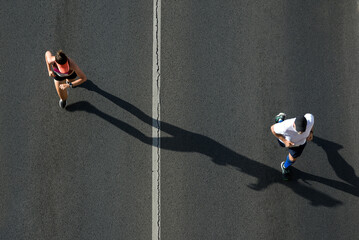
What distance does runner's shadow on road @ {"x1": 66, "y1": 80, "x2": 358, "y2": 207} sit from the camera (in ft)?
22.0

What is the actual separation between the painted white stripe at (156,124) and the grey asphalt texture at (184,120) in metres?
0.10

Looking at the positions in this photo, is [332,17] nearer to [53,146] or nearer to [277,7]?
[277,7]

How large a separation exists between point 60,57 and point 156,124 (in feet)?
7.63

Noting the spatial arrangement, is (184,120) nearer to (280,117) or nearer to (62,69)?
(280,117)

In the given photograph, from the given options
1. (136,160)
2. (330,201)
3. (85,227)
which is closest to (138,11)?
(136,160)

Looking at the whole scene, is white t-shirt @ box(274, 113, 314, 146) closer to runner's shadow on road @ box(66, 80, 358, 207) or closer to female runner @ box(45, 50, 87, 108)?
runner's shadow on road @ box(66, 80, 358, 207)

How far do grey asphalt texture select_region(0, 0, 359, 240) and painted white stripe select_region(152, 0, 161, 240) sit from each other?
96 mm

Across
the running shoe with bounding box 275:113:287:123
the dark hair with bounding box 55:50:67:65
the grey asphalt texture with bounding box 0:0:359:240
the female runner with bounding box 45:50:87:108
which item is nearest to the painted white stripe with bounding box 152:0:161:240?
the grey asphalt texture with bounding box 0:0:359:240

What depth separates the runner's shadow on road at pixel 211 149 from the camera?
6699mm

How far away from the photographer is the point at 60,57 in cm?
548

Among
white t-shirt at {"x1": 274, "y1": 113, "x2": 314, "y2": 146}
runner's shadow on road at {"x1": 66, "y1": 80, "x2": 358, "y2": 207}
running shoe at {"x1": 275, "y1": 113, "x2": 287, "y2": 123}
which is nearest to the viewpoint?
white t-shirt at {"x1": 274, "y1": 113, "x2": 314, "y2": 146}

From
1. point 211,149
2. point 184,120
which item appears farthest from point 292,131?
point 184,120

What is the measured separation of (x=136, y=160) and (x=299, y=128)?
10.2ft

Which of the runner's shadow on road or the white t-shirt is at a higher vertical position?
the white t-shirt
